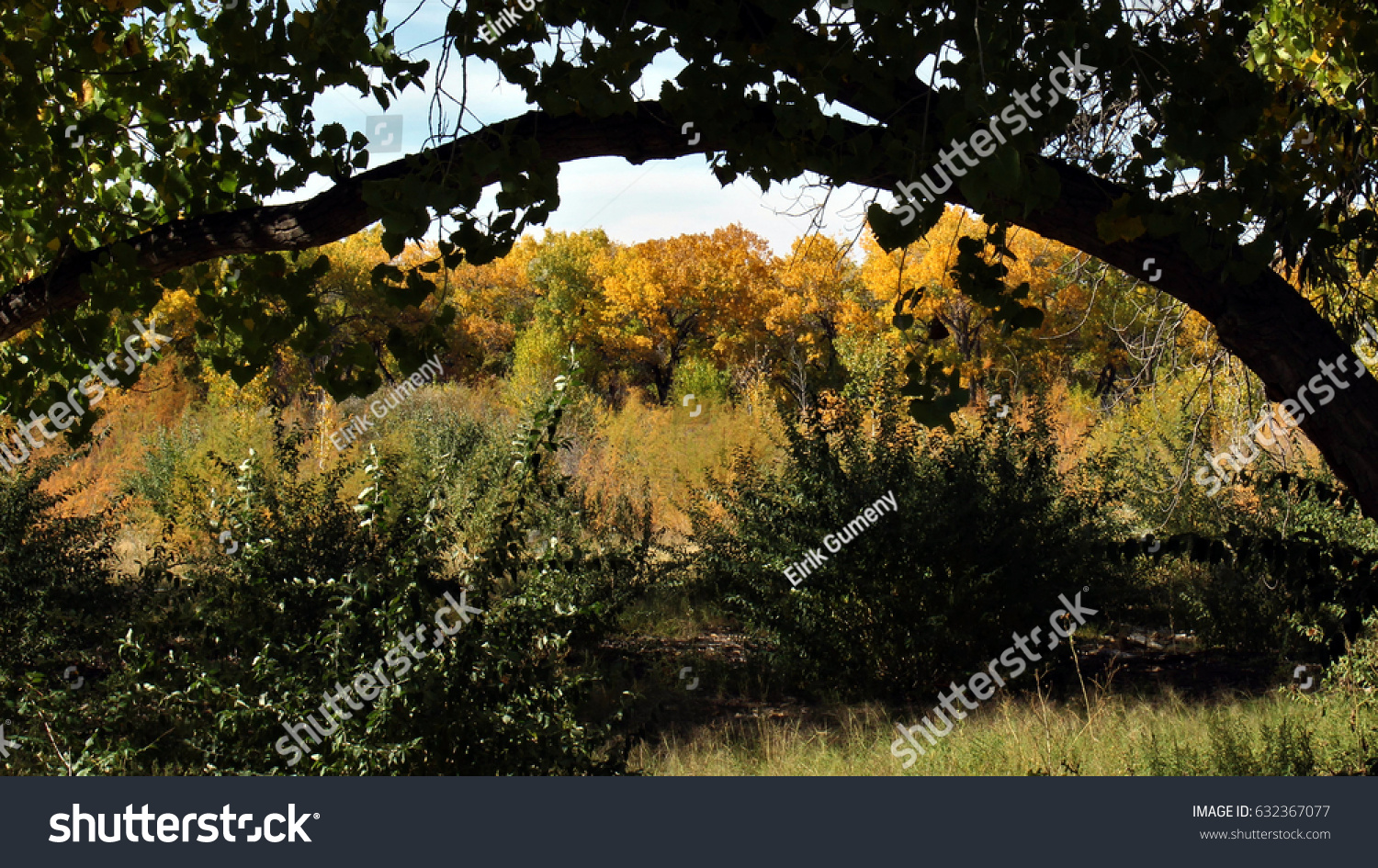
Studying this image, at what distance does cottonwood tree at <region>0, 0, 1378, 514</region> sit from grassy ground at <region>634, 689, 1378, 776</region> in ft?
7.52

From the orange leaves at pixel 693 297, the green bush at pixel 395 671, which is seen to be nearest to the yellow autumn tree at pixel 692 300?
the orange leaves at pixel 693 297

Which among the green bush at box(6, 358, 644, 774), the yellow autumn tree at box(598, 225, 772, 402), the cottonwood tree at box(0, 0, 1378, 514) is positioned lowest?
the green bush at box(6, 358, 644, 774)

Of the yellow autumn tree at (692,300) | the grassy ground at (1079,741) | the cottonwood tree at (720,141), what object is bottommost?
the grassy ground at (1079,741)

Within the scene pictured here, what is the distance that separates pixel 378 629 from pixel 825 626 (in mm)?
4307

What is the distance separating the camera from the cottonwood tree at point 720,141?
2121 millimetres

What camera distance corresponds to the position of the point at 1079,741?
5.23 metres

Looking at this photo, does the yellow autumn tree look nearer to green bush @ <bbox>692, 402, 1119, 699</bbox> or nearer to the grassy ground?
green bush @ <bbox>692, 402, 1119, 699</bbox>

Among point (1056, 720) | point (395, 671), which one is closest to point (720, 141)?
point (395, 671)


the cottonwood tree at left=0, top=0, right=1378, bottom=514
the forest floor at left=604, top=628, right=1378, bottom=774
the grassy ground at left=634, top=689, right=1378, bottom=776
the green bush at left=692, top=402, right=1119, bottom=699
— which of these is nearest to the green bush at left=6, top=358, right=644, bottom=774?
the forest floor at left=604, top=628, right=1378, bottom=774

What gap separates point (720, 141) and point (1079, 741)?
4024 mm

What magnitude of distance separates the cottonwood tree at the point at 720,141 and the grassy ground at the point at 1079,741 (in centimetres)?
229

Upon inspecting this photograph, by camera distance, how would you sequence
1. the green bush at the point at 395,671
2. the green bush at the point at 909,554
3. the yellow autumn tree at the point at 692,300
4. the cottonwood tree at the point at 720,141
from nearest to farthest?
the cottonwood tree at the point at 720,141 → the green bush at the point at 395,671 → the green bush at the point at 909,554 → the yellow autumn tree at the point at 692,300

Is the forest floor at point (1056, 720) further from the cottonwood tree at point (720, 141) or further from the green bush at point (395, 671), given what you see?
the cottonwood tree at point (720, 141)

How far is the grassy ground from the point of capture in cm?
478
